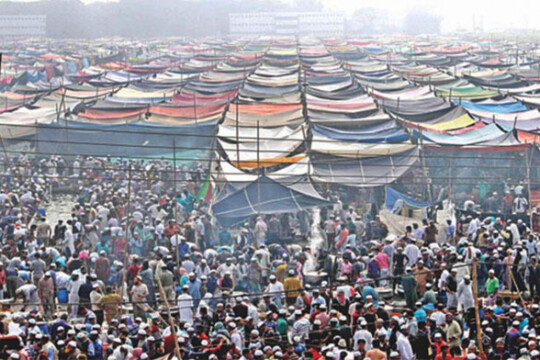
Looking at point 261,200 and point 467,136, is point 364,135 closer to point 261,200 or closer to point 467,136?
point 467,136

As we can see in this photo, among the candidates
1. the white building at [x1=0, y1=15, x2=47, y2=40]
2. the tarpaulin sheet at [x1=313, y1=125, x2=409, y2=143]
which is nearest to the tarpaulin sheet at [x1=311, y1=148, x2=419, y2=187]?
the tarpaulin sheet at [x1=313, y1=125, x2=409, y2=143]

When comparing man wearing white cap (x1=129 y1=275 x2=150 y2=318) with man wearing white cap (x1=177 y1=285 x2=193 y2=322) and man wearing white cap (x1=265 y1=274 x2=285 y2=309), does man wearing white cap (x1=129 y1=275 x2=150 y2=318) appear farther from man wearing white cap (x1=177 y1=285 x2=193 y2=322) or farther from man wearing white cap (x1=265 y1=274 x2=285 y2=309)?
man wearing white cap (x1=265 y1=274 x2=285 y2=309)

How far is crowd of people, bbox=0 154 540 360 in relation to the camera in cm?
1033

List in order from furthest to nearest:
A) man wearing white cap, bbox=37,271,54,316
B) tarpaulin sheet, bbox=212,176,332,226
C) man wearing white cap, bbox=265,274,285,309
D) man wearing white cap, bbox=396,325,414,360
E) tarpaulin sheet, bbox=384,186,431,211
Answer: tarpaulin sheet, bbox=384,186,431,211 → tarpaulin sheet, bbox=212,176,332,226 → man wearing white cap, bbox=37,271,54,316 → man wearing white cap, bbox=265,274,285,309 → man wearing white cap, bbox=396,325,414,360

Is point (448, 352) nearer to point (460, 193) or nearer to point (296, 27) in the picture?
point (460, 193)

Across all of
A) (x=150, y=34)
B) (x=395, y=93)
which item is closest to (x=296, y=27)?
(x=150, y=34)

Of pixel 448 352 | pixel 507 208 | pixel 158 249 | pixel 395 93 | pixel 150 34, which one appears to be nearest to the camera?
pixel 448 352

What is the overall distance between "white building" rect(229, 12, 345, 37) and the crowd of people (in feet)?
376

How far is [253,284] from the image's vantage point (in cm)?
1384

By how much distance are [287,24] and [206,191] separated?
123 metres

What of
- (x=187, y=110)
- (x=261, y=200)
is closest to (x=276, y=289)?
(x=261, y=200)

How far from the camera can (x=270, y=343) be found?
1077 centimetres

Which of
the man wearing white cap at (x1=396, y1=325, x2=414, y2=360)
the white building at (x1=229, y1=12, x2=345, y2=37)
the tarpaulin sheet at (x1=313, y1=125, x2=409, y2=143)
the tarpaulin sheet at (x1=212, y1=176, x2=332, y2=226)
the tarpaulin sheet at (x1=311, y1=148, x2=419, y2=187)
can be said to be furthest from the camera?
the white building at (x1=229, y1=12, x2=345, y2=37)

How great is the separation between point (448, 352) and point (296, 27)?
132 metres
